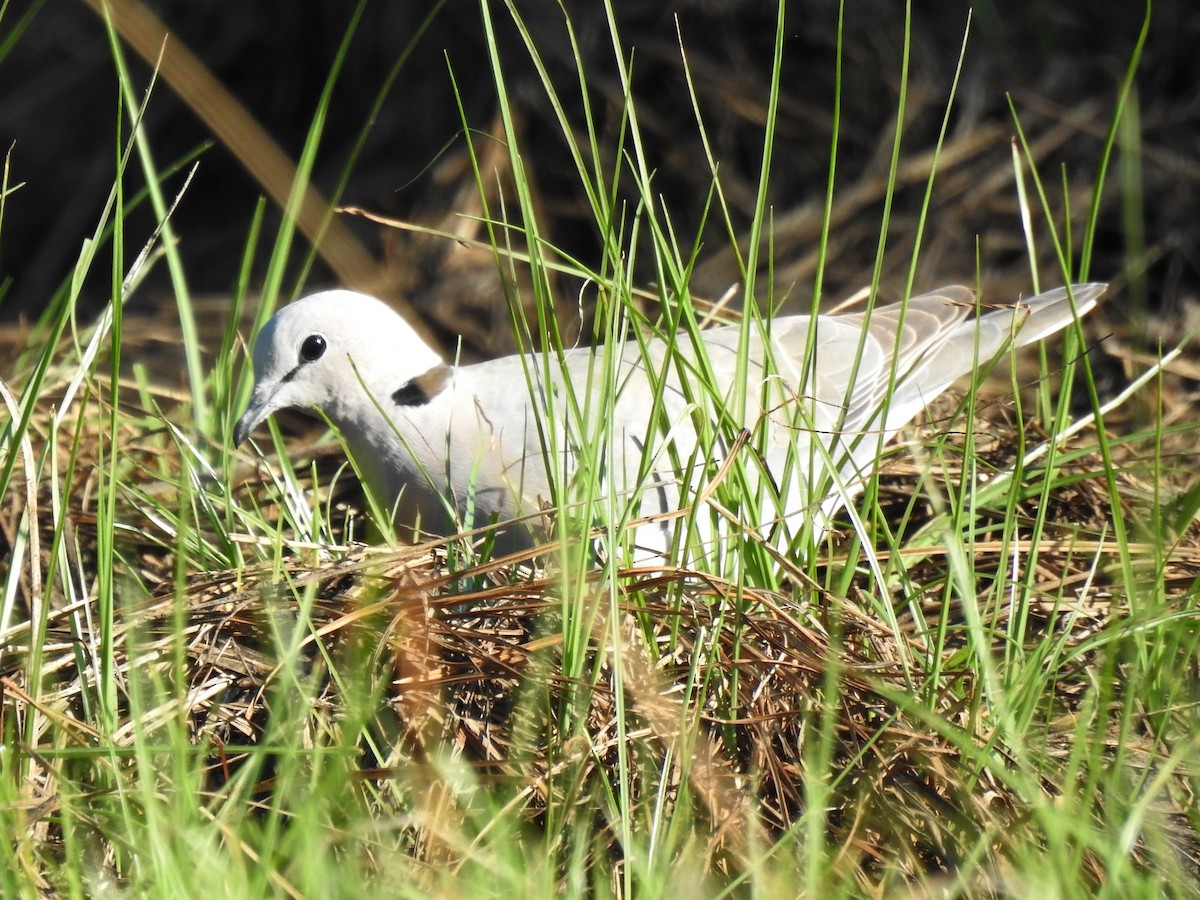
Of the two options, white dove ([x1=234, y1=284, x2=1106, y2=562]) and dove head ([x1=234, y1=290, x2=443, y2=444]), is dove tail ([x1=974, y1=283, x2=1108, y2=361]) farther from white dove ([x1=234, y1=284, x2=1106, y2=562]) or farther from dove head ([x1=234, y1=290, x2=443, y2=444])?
dove head ([x1=234, y1=290, x2=443, y2=444])

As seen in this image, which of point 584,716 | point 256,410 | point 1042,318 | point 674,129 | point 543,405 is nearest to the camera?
point 584,716

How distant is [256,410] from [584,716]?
136cm

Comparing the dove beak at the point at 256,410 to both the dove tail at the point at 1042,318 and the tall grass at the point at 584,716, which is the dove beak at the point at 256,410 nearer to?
the tall grass at the point at 584,716

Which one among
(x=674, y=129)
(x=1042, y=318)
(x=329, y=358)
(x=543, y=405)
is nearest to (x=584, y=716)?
(x=543, y=405)

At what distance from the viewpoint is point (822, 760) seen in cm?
190

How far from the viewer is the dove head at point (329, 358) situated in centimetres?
320

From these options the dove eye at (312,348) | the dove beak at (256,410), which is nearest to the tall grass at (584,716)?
the dove beak at (256,410)

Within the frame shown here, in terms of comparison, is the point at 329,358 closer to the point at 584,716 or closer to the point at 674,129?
the point at 584,716

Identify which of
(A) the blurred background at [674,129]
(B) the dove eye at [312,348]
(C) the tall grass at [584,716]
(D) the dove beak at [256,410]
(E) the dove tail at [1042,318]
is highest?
(A) the blurred background at [674,129]

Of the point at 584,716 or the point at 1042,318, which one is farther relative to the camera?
the point at 1042,318

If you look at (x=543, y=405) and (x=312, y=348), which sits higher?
(x=312, y=348)

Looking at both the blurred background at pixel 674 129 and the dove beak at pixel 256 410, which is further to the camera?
the blurred background at pixel 674 129

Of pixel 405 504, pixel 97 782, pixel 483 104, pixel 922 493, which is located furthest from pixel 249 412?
pixel 483 104

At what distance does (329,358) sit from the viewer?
3221mm
